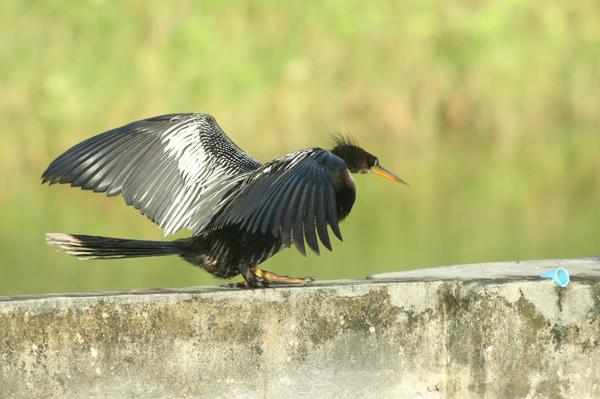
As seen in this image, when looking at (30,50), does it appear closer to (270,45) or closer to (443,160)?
(270,45)

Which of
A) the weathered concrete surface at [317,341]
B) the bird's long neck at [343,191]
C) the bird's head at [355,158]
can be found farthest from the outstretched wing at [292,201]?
the bird's head at [355,158]

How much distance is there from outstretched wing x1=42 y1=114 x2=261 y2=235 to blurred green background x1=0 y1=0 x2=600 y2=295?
4367 millimetres

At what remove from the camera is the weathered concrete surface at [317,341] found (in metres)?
3.92

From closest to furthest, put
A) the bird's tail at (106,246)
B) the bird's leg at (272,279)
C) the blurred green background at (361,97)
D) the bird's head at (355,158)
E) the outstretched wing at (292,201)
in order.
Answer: the outstretched wing at (292,201) → the bird's tail at (106,246) → the bird's leg at (272,279) → the bird's head at (355,158) → the blurred green background at (361,97)

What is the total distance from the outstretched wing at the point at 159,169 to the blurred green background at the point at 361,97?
4367mm

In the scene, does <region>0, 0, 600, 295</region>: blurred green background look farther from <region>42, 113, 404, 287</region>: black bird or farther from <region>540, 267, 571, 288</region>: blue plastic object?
<region>540, 267, 571, 288</region>: blue plastic object

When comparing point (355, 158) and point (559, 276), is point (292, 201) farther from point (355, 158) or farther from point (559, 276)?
point (355, 158)

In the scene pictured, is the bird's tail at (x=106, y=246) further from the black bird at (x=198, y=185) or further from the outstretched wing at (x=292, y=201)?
the outstretched wing at (x=292, y=201)

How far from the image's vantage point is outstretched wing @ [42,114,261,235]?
488cm

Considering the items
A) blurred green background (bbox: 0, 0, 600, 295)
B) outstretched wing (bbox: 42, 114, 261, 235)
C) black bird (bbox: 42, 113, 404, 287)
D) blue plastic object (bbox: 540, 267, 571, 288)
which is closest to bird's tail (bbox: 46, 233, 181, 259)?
black bird (bbox: 42, 113, 404, 287)

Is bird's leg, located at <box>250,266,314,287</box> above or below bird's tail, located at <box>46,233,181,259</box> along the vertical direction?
below

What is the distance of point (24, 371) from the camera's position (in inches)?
153

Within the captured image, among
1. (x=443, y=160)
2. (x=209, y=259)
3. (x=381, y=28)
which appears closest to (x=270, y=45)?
(x=381, y=28)

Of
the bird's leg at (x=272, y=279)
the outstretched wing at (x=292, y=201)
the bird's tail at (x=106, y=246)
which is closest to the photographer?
the outstretched wing at (x=292, y=201)
